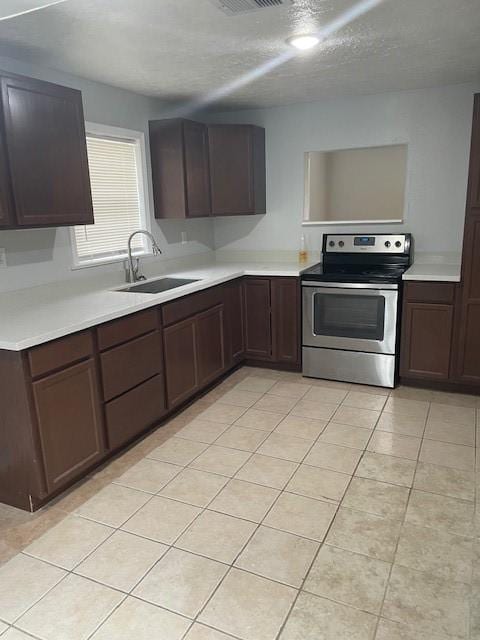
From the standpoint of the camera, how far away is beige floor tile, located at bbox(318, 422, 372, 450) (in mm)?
2910

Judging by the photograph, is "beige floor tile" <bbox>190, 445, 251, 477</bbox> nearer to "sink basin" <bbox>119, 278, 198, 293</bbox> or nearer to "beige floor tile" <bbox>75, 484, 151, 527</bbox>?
"beige floor tile" <bbox>75, 484, 151, 527</bbox>

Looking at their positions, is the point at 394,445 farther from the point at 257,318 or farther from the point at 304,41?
the point at 304,41

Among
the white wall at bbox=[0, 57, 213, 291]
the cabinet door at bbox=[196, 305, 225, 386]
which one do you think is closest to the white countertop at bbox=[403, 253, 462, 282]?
the cabinet door at bbox=[196, 305, 225, 386]

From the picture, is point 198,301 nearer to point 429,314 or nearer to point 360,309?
point 360,309

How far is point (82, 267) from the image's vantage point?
129 inches

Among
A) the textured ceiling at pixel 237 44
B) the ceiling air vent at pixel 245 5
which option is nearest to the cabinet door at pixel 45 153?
the textured ceiling at pixel 237 44

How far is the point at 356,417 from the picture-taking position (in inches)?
129

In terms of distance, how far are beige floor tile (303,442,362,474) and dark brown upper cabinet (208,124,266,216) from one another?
7.47 feet

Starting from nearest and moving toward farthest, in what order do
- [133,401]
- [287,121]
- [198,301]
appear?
[133,401] < [198,301] < [287,121]

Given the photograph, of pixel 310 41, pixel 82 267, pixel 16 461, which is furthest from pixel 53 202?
pixel 310 41

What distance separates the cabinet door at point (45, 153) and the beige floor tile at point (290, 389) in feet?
6.22

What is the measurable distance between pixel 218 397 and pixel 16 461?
5.43ft

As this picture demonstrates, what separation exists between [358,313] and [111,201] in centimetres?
205

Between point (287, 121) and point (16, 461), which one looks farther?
point (287, 121)
